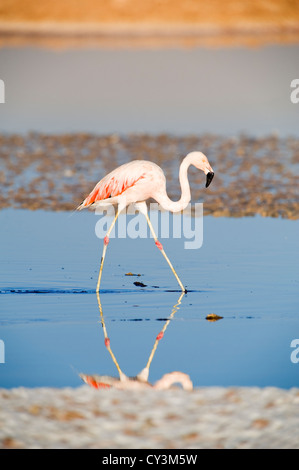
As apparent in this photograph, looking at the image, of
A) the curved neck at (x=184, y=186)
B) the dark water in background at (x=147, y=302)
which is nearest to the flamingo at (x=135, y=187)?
the curved neck at (x=184, y=186)

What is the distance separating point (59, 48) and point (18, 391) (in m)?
25.2

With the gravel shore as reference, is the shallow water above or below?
above

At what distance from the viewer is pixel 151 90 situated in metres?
21.9

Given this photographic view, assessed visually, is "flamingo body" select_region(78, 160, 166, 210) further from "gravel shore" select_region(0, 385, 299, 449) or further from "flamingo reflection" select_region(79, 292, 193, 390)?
"gravel shore" select_region(0, 385, 299, 449)

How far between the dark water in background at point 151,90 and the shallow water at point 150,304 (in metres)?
7.82

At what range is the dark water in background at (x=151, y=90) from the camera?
59.4 ft

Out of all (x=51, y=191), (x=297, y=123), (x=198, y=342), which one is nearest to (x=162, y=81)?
(x=297, y=123)

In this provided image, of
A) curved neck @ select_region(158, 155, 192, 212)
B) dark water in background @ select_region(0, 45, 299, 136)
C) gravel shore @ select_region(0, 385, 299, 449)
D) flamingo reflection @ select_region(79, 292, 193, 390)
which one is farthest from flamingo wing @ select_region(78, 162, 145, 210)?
dark water in background @ select_region(0, 45, 299, 136)

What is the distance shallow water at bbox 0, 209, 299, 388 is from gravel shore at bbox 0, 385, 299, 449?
21cm

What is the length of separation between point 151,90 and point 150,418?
691 inches

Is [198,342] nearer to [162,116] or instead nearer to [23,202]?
[23,202]

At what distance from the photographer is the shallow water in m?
5.74

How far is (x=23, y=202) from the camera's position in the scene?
36.9 ft
